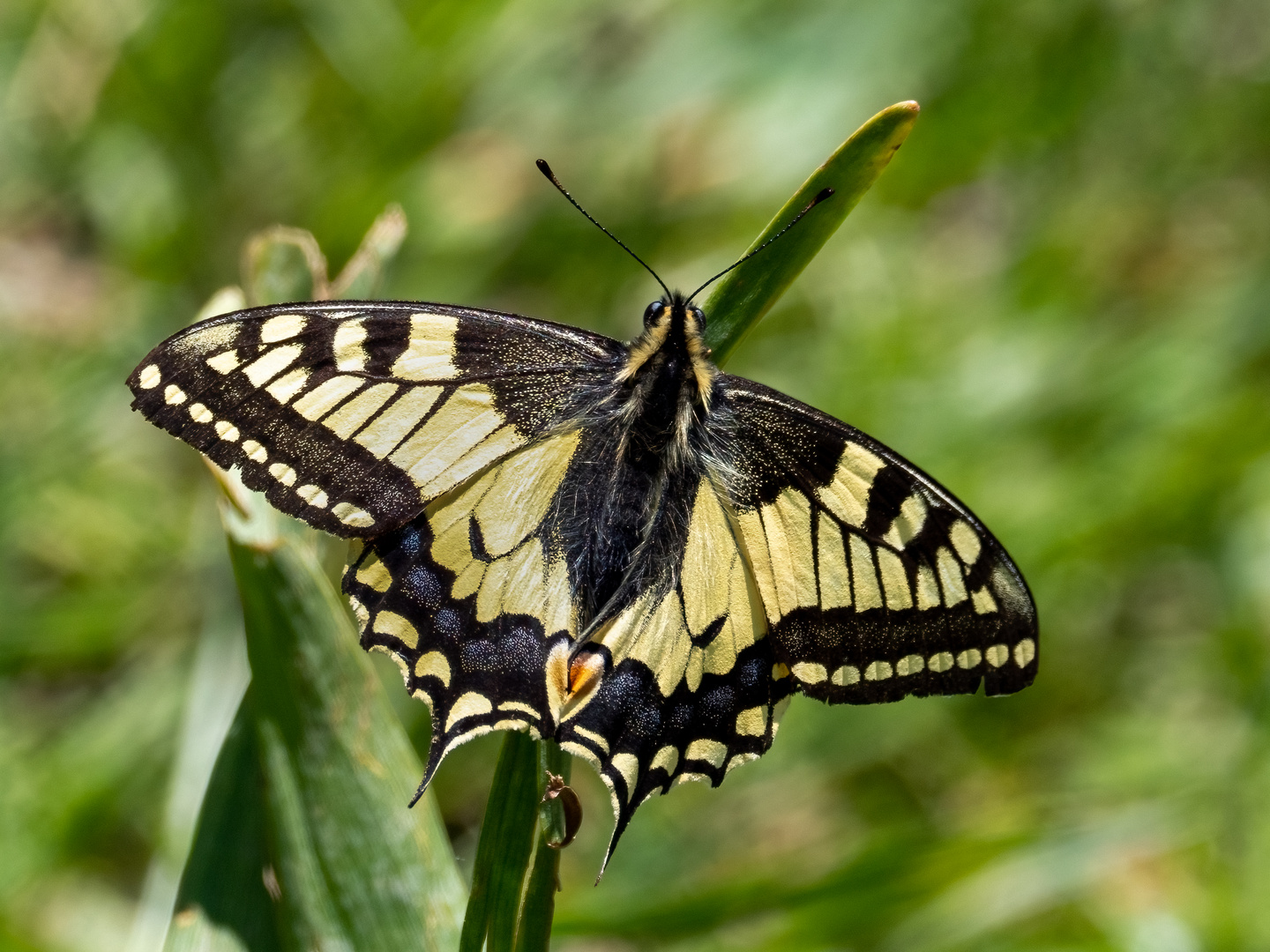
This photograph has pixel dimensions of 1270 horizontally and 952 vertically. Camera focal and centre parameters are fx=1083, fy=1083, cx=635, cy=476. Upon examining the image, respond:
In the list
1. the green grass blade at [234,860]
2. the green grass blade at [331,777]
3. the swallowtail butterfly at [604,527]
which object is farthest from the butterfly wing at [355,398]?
the green grass blade at [234,860]

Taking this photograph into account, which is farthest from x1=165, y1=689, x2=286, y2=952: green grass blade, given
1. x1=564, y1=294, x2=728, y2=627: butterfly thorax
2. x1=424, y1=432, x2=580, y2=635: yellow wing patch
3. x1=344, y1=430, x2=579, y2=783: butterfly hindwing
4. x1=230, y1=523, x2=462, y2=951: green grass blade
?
x1=564, y1=294, x2=728, y2=627: butterfly thorax

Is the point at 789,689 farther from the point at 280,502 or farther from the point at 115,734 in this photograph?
the point at 115,734

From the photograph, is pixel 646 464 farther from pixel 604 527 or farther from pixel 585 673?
pixel 585 673

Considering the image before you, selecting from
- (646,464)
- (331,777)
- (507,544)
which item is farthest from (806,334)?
(331,777)

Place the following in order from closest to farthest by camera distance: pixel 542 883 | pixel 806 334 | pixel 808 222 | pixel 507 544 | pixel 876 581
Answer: pixel 542 883, pixel 808 222, pixel 876 581, pixel 507 544, pixel 806 334

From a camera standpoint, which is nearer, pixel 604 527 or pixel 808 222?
pixel 808 222

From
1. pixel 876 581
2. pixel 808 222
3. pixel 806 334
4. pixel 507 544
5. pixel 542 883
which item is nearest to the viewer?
pixel 542 883

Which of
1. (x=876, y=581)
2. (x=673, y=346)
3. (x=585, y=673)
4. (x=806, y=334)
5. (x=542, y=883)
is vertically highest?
(x=806, y=334)

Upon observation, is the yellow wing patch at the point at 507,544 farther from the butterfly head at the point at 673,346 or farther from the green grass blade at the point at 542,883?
the green grass blade at the point at 542,883
